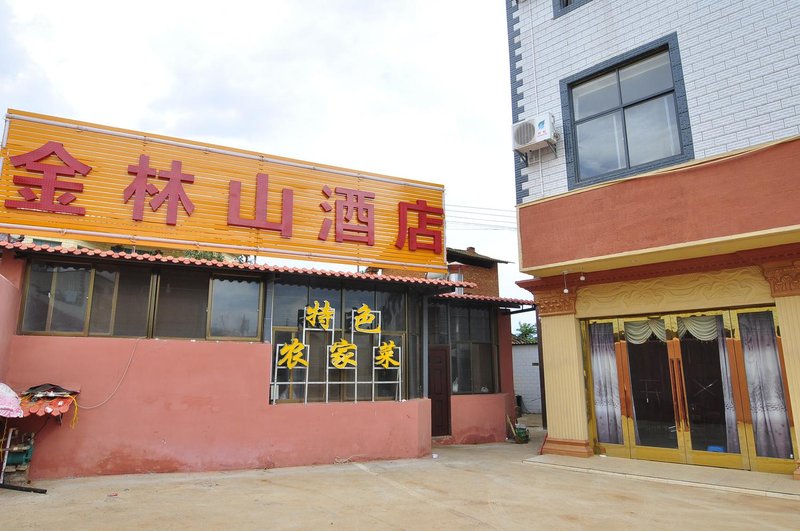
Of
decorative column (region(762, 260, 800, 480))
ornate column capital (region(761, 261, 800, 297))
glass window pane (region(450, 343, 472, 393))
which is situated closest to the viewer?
decorative column (region(762, 260, 800, 480))

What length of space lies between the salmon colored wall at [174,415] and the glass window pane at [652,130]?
23.4 ft

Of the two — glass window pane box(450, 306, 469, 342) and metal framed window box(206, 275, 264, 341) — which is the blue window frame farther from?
metal framed window box(206, 275, 264, 341)

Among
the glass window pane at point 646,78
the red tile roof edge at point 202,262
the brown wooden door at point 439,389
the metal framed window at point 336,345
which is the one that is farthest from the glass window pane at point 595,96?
the brown wooden door at point 439,389

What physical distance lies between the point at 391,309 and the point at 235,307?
3.17 metres

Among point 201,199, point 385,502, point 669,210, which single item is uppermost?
point 201,199

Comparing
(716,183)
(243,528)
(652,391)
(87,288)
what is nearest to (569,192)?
(716,183)

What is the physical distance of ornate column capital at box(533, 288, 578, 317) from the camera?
10.4 metres

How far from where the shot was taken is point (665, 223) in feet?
27.5

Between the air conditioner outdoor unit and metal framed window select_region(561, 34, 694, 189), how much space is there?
1.21 ft

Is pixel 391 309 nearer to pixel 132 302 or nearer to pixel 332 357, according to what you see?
pixel 332 357

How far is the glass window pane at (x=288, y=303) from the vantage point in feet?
32.2

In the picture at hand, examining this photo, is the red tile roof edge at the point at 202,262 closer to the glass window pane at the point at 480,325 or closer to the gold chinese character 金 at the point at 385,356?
the gold chinese character 金 at the point at 385,356

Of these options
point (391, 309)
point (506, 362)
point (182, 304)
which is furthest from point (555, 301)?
point (182, 304)

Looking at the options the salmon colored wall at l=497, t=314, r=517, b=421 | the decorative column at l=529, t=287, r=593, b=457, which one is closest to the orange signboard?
the decorative column at l=529, t=287, r=593, b=457
